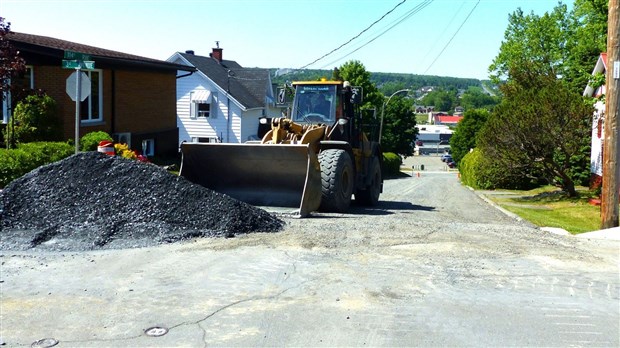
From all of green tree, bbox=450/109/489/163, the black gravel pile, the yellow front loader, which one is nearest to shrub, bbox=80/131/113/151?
the yellow front loader

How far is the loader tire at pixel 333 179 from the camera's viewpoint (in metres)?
14.1

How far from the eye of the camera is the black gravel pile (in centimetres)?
973

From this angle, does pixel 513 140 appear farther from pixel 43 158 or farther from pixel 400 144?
pixel 400 144

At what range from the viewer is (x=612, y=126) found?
45.8 feet

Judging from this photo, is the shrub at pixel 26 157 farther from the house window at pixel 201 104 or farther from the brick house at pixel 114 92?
the house window at pixel 201 104

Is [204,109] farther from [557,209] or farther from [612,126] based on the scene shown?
[612,126]

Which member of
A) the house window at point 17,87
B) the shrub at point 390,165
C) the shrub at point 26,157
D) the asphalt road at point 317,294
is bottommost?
the shrub at point 390,165

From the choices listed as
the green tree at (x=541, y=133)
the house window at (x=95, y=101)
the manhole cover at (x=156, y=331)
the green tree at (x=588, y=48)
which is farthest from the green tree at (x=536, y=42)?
the manhole cover at (x=156, y=331)

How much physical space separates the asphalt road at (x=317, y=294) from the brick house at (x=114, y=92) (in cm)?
1207

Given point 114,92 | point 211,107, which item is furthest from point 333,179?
point 211,107

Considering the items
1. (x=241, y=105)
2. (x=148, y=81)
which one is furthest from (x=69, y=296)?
(x=241, y=105)

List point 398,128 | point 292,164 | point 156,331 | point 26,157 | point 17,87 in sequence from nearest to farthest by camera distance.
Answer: point 156,331, point 292,164, point 26,157, point 17,87, point 398,128

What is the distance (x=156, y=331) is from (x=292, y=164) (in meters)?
7.76

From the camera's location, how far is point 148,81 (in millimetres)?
26250
